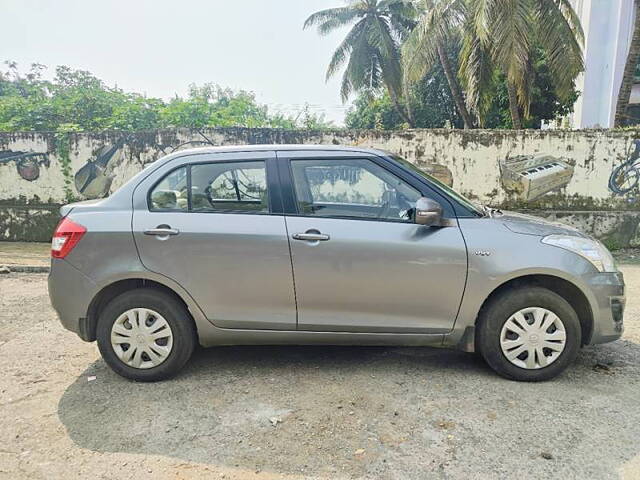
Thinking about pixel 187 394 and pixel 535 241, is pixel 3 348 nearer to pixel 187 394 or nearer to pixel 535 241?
pixel 187 394

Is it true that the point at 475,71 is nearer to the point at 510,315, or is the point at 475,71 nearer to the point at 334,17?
the point at 334,17

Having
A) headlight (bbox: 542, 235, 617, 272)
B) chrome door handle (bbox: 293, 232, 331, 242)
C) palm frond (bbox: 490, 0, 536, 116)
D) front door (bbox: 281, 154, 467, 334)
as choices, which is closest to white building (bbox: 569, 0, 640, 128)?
palm frond (bbox: 490, 0, 536, 116)

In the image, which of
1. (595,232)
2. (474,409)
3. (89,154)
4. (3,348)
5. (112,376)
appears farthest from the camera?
(89,154)

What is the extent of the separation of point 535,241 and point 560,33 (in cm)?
1290

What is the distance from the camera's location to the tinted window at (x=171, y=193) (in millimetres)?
3494

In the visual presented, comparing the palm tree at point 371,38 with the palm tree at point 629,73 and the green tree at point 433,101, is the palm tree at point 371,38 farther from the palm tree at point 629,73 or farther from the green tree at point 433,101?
the palm tree at point 629,73

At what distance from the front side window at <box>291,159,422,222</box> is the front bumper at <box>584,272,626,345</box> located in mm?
1392

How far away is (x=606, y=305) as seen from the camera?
3334mm

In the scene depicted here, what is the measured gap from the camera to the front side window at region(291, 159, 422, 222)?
344 centimetres

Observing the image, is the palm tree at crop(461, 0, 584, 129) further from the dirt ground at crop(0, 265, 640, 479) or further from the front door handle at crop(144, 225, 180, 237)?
the front door handle at crop(144, 225, 180, 237)

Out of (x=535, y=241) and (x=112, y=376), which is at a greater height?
(x=535, y=241)

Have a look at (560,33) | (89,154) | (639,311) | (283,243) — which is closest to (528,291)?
(283,243)

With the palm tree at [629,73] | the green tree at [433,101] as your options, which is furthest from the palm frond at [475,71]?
the green tree at [433,101]

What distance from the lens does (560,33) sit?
13.5 meters
